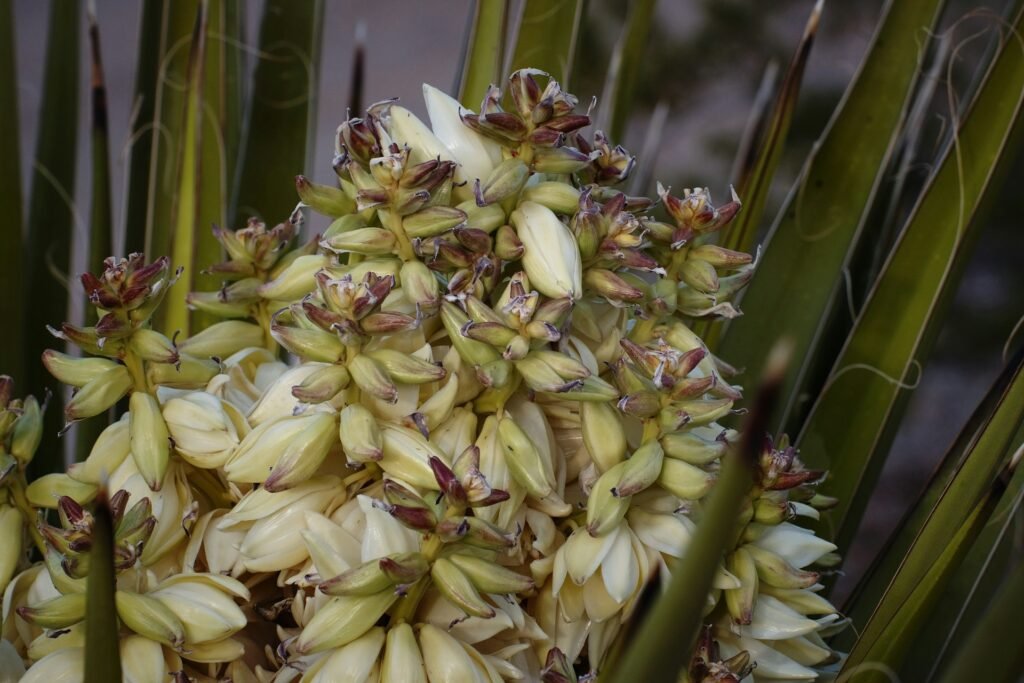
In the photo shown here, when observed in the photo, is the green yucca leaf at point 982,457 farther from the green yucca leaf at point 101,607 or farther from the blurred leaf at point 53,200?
the blurred leaf at point 53,200

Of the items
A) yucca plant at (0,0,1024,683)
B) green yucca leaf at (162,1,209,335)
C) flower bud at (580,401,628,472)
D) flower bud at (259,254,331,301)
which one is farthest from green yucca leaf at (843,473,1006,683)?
green yucca leaf at (162,1,209,335)

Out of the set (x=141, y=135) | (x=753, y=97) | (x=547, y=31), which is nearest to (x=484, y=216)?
(x=547, y=31)

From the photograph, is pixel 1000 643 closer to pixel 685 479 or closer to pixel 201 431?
pixel 685 479

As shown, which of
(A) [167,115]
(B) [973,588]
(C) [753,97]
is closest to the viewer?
(B) [973,588]

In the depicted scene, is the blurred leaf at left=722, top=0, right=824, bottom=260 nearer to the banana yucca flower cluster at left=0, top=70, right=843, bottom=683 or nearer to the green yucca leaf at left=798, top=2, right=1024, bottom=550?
the green yucca leaf at left=798, top=2, right=1024, bottom=550

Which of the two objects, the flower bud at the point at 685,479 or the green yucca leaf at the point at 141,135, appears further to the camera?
the green yucca leaf at the point at 141,135

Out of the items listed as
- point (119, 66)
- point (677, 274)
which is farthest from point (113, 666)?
point (119, 66)

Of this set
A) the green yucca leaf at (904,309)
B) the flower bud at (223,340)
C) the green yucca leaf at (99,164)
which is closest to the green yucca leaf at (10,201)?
the green yucca leaf at (99,164)
